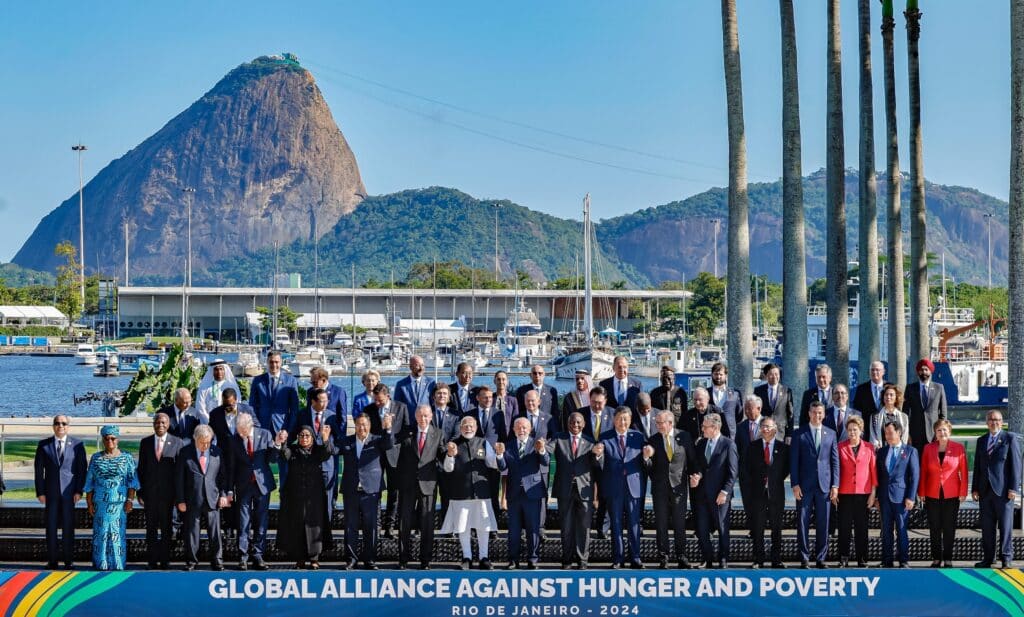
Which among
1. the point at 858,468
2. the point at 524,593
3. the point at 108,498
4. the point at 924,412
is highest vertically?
the point at 924,412

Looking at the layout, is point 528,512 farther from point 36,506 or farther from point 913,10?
point 913,10

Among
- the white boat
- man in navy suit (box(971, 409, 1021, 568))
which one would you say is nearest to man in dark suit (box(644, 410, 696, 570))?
man in navy suit (box(971, 409, 1021, 568))

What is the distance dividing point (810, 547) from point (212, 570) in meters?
6.55

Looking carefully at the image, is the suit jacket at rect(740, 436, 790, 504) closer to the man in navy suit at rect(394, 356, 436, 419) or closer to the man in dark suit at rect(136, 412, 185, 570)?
the man in navy suit at rect(394, 356, 436, 419)

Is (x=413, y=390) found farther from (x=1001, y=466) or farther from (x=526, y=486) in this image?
(x=1001, y=466)

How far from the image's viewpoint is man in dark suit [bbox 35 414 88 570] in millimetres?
13055

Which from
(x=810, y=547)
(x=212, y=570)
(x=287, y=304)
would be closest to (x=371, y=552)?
(x=212, y=570)

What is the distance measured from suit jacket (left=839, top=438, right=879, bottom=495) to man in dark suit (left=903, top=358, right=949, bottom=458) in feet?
4.51

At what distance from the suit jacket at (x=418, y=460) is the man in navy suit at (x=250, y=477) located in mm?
1306

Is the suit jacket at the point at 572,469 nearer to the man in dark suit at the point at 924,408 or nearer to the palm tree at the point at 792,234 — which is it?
the man in dark suit at the point at 924,408

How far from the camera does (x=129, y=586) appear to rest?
1188 centimetres

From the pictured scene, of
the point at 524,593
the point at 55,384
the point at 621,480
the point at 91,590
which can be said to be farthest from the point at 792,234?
the point at 55,384

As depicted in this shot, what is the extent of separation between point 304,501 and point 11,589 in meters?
3.05

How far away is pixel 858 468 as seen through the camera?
524 inches
